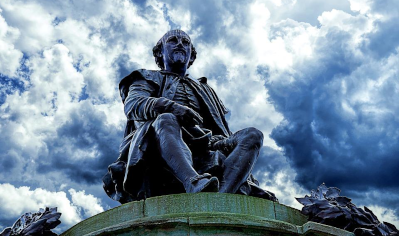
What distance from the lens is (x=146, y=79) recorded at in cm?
1037

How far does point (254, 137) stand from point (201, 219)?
276cm

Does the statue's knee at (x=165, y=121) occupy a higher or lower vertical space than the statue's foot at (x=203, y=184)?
higher

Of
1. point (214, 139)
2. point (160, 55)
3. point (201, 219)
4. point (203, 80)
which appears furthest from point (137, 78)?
point (201, 219)

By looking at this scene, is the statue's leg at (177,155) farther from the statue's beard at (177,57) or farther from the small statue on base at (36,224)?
the statue's beard at (177,57)

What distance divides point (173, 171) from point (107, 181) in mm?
2089

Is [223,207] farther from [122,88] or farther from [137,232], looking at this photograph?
[122,88]

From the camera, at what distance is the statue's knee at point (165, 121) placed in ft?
27.6

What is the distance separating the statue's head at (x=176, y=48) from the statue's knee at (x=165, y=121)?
2.56 meters

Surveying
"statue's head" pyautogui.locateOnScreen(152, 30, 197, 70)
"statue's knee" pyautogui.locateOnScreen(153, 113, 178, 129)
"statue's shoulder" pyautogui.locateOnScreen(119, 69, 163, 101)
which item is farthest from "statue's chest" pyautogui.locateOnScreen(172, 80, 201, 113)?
"statue's knee" pyautogui.locateOnScreen(153, 113, 178, 129)

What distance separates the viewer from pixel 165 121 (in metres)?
8.43

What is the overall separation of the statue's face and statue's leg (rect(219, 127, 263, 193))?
2.49 metres

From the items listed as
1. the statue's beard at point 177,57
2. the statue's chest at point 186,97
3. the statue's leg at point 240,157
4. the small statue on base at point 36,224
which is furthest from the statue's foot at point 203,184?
the statue's beard at point 177,57

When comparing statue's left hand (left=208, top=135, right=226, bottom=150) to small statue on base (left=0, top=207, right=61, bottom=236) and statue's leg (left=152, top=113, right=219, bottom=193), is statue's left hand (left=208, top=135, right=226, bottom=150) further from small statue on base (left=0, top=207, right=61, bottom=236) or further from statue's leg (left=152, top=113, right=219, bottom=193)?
small statue on base (left=0, top=207, right=61, bottom=236)

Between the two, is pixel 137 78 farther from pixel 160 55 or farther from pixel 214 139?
pixel 214 139
